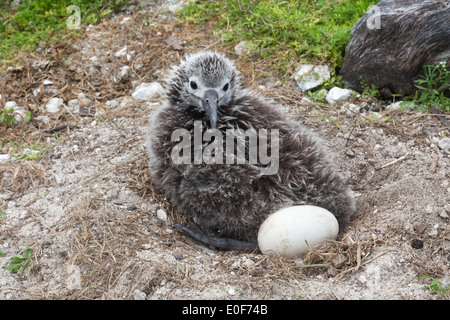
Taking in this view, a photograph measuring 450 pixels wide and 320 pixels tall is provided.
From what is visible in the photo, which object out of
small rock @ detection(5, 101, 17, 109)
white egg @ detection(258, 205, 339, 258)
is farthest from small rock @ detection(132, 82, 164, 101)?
white egg @ detection(258, 205, 339, 258)

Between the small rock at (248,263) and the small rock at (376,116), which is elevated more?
the small rock at (376,116)

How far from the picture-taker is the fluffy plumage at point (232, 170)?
3.81 meters

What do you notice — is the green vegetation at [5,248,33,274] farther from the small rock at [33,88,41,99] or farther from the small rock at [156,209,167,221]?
the small rock at [33,88,41,99]

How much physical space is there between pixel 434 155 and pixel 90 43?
4.59 metres

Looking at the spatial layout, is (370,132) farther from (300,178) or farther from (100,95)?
(100,95)

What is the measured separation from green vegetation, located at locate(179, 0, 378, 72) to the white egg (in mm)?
2485

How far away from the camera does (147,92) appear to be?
550cm

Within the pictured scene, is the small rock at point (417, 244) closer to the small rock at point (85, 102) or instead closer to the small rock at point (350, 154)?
the small rock at point (350, 154)

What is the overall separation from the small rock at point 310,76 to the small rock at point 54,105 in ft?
9.50

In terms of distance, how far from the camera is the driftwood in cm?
462

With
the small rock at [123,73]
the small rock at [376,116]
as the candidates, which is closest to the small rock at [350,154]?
the small rock at [376,116]

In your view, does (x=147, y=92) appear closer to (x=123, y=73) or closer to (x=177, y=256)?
(x=123, y=73)

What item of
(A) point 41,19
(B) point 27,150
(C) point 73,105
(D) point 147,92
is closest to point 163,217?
(B) point 27,150
